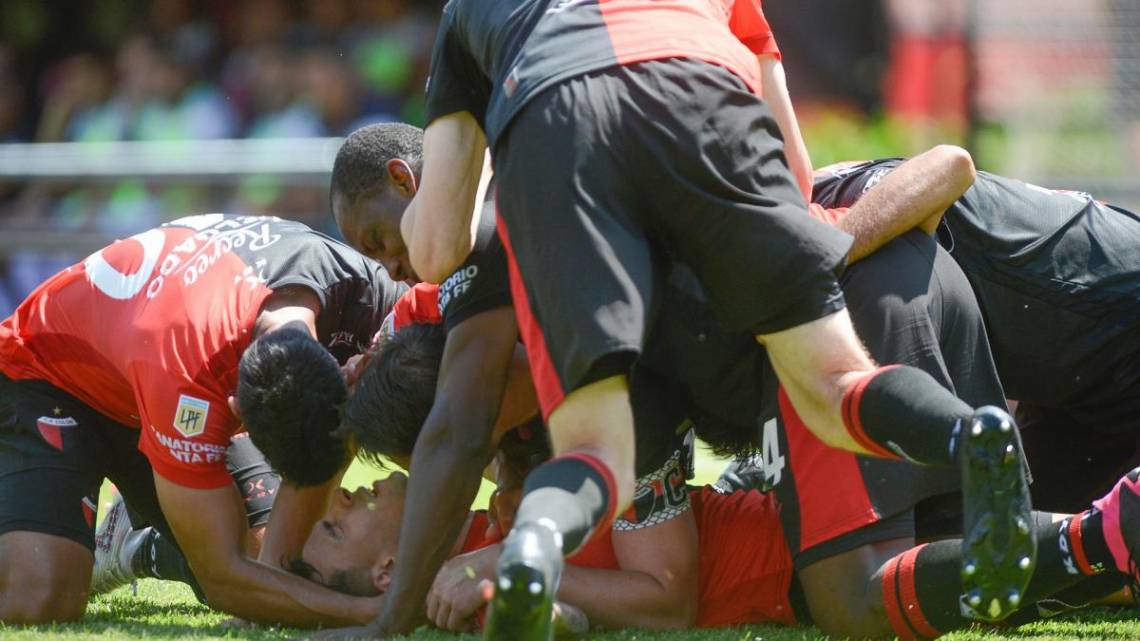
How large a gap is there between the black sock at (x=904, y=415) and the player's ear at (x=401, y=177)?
6.37ft

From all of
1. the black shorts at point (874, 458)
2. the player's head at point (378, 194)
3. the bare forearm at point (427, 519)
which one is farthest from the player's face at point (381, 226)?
the black shorts at point (874, 458)

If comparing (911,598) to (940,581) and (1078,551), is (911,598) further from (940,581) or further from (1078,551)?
(1078,551)

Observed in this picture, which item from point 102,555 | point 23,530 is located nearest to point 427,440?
point 23,530

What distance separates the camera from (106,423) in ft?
16.8

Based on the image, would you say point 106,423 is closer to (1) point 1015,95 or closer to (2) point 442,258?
(2) point 442,258

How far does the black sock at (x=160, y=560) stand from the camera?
5.13m

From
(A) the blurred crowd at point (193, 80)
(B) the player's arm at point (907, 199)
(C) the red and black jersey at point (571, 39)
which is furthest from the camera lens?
(A) the blurred crowd at point (193, 80)

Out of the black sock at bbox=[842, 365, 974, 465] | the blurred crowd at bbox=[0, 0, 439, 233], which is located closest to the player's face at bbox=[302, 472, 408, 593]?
the black sock at bbox=[842, 365, 974, 465]

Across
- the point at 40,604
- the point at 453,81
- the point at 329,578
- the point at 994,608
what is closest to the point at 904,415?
the point at 994,608

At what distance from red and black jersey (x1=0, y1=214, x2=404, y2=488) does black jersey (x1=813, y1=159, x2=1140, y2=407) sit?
162cm

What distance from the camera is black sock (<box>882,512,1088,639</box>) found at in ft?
11.6

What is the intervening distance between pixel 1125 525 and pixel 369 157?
99.9 inches

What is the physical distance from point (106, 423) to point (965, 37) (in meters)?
6.90

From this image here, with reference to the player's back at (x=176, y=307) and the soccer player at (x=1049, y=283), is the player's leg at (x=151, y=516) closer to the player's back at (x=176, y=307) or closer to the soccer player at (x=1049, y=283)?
the player's back at (x=176, y=307)
